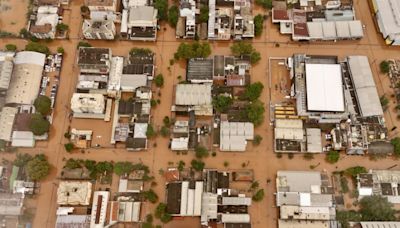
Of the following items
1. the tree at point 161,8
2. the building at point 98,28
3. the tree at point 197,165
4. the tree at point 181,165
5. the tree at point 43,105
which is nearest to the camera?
the tree at point 197,165

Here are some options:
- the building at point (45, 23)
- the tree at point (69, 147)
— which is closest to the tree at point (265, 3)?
the building at point (45, 23)

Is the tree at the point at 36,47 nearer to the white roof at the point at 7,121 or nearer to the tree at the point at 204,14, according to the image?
the white roof at the point at 7,121

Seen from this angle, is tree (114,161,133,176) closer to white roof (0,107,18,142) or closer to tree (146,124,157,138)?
tree (146,124,157,138)

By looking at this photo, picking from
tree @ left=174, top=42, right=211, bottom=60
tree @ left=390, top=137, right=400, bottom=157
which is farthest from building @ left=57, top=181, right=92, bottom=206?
tree @ left=390, top=137, right=400, bottom=157

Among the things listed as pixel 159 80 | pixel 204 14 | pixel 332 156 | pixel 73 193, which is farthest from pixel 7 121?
pixel 332 156

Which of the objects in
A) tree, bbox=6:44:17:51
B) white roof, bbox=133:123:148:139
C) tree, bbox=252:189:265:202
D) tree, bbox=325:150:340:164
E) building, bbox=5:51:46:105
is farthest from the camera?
tree, bbox=6:44:17:51

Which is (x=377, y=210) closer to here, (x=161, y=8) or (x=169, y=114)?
(x=169, y=114)

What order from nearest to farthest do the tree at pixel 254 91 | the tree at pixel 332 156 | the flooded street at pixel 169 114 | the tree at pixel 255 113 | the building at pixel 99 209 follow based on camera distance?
1. the building at pixel 99 209
2. the flooded street at pixel 169 114
3. the tree at pixel 332 156
4. the tree at pixel 255 113
5. the tree at pixel 254 91

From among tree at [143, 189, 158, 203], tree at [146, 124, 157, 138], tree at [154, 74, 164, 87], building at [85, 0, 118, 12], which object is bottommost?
tree at [143, 189, 158, 203]
